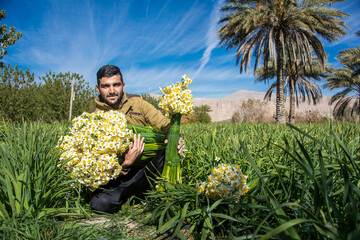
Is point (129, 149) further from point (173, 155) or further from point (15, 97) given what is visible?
point (15, 97)

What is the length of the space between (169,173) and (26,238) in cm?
105

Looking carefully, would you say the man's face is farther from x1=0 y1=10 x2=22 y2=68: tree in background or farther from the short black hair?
x1=0 y1=10 x2=22 y2=68: tree in background

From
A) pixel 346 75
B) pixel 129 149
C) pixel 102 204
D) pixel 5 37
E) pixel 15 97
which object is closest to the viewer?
pixel 129 149

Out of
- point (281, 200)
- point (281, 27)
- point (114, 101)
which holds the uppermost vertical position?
point (281, 27)

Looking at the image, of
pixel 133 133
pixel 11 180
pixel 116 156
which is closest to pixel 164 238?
pixel 116 156

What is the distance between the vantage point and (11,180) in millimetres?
1544

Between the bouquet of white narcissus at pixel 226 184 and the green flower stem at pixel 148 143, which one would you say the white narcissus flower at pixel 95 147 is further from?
the bouquet of white narcissus at pixel 226 184

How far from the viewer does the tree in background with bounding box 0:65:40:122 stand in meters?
9.36

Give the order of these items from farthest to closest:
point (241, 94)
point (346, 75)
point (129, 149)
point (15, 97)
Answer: point (241, 94) < point (346, 75) < point (15, 97) < point (129, 149)

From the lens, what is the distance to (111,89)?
8.62 feet

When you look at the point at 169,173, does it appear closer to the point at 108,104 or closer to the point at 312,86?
the point at 108,104

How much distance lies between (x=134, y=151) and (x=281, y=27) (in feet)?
49.4

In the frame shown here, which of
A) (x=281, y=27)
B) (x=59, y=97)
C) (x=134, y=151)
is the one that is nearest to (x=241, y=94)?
(x=281, y=27)

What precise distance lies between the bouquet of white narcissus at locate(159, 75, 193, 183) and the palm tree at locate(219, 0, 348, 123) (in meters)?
12.1
